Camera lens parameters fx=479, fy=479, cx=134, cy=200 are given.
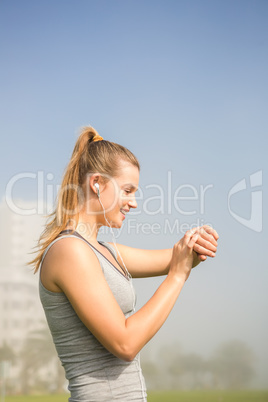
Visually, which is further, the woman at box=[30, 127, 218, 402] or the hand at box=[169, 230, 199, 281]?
the hand at box=[169, 230, 199, 281]

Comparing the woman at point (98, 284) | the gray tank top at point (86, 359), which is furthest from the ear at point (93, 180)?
the gray tank top at point (86, 359)

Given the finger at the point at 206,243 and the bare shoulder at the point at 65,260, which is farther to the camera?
the finger at the point at 206,243

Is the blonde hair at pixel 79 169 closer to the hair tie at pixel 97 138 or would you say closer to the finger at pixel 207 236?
the hair tie at pixel 97 138

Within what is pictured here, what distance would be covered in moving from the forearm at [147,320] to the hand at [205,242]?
0.25 m

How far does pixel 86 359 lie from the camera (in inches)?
45.6

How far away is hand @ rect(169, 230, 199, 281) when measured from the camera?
1.22 m

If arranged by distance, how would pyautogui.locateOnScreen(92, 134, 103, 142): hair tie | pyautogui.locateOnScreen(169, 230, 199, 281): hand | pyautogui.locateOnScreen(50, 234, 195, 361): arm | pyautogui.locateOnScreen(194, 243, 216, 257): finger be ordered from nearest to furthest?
pyautogui.locateOnScreen(50, 234, 195, 361): arm → pyautogui.locateOnScreen(169, 230, 199, 281): hand → pyautogui.locateOnScreen(194, 243, 216, 257): finger → pyautogui.locateOnScreen(92, 134, 103, 142): hair tie

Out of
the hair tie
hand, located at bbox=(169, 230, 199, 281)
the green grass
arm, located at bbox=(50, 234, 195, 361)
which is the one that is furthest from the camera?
the green grass

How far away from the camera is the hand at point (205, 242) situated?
4.46ft

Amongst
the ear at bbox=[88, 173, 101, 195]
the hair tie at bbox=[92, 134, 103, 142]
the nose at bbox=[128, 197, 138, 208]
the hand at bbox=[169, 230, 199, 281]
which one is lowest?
the hand at bbox=[169, 230, 199, 281]

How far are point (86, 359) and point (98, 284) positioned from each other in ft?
0.69

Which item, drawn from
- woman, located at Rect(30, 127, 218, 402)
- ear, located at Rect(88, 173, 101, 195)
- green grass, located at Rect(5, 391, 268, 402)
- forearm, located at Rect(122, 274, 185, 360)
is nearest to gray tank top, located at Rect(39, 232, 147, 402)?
woman, located at Rect(30, 127, 218, 402)

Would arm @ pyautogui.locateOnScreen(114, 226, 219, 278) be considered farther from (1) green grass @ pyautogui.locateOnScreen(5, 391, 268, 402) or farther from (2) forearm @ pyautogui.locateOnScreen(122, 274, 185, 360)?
(1) green grass @ pyautogui.locateOnScreen(5, 391, 268, 402)

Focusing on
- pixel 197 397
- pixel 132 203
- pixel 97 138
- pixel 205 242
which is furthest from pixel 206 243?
pixel 197 397
